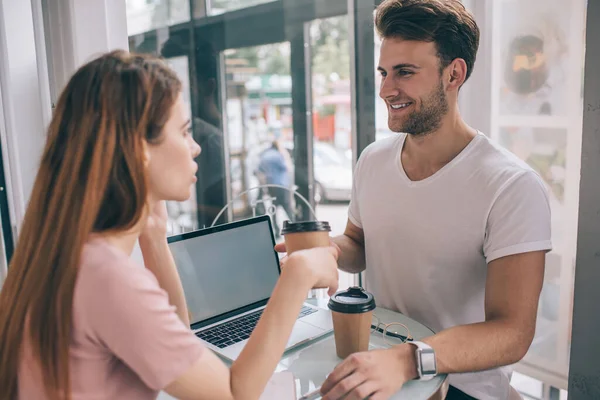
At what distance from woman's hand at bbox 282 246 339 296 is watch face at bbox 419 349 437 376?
273 millimetres

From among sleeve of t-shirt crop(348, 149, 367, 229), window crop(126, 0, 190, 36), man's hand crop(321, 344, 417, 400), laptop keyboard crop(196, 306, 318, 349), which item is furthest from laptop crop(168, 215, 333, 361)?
window crop(126, 0, 190, 36)

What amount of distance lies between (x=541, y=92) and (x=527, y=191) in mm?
883

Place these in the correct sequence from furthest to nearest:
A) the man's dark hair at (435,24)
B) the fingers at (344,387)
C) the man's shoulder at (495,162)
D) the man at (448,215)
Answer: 1. the man's dark hair at (435,24)
2. the man's shoulder at (495,162)
3. the man at (448,215)
4. the fingers at (344,387)

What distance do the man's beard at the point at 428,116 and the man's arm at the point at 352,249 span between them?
40 cm

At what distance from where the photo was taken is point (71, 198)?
69cm

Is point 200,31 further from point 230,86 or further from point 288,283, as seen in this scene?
point 288,283

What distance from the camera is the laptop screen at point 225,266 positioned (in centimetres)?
127

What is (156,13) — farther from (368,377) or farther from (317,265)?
(368,377)

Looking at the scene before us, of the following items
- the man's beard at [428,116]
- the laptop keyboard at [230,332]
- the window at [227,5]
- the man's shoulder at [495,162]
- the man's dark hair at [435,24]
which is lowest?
the laptop keyboard at [230,332]

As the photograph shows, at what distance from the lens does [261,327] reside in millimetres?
797

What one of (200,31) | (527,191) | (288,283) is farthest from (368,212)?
(200,31)

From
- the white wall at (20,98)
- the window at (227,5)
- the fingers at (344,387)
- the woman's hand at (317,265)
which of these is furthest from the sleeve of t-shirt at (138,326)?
the window at (227,5)

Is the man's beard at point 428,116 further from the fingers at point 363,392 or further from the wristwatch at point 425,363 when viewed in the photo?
the fingers at point 363,392

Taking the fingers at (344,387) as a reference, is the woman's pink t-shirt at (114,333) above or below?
above
